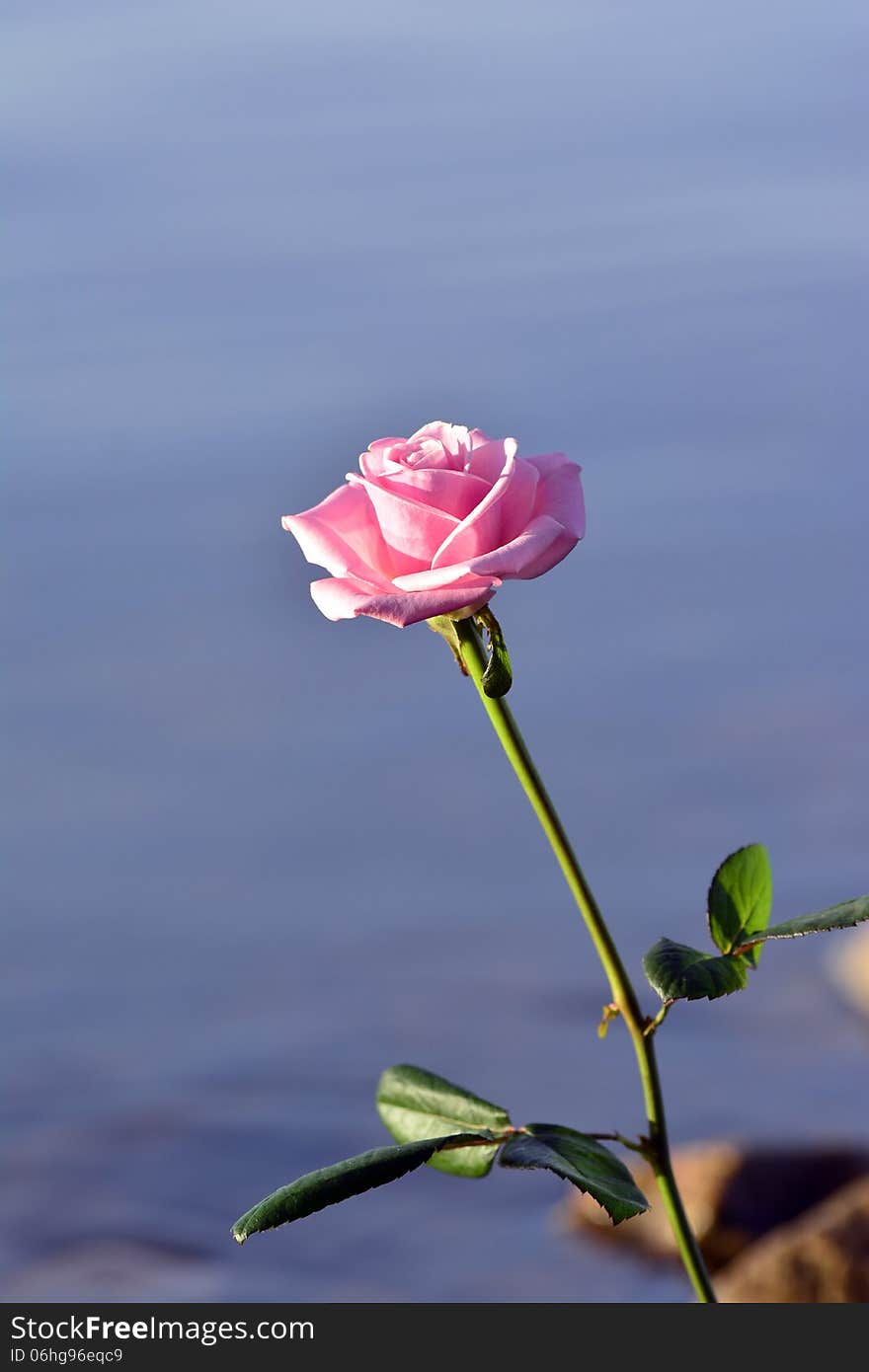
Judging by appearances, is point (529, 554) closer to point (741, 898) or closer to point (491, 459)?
point (491, 459)

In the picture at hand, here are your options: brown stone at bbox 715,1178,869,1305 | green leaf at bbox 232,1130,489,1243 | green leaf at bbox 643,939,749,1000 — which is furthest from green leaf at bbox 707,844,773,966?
brown stone at bbox 715,1178,869,1305

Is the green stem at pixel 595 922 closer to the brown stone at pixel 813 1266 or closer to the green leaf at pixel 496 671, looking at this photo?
the green leaf at pixel 496 671

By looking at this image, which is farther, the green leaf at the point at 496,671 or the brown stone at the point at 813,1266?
the brown stone at the point at 813,1266

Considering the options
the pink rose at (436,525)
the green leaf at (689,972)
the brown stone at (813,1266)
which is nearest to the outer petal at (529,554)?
the pink rose at (436,525)

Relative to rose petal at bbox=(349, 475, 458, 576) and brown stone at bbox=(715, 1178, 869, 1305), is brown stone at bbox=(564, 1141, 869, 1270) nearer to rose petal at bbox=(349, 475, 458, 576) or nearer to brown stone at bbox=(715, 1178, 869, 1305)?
brown stone at bbox=(715, 1178, 869, 1305)

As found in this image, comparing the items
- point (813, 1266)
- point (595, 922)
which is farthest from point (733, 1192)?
point (595, 922)

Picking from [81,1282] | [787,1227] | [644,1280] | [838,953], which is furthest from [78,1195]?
[838,953]
